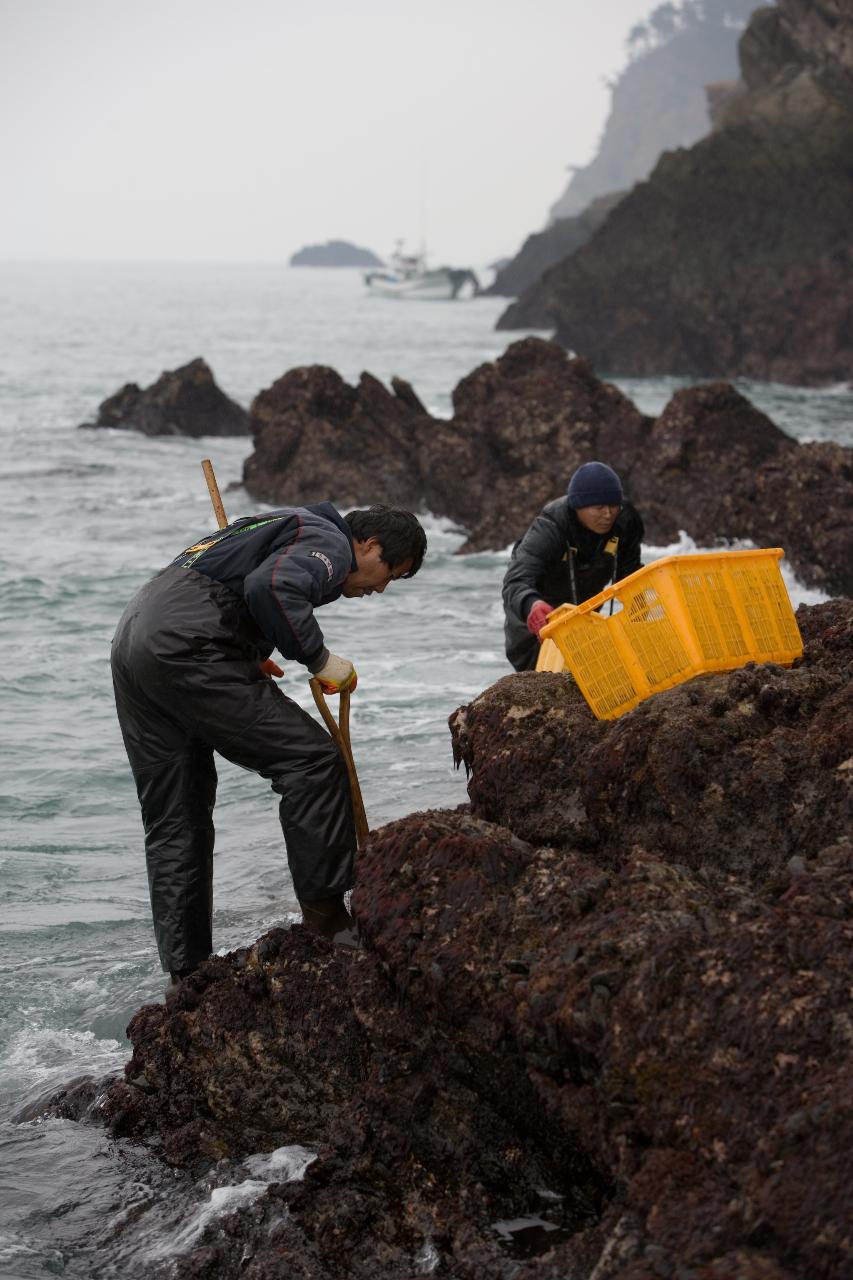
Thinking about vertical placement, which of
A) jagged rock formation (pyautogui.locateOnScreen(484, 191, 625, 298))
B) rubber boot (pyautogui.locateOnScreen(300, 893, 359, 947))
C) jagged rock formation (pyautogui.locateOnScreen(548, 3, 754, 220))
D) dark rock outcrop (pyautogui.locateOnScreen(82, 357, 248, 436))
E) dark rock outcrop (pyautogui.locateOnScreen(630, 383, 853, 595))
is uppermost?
jagged rock formation (pyautogui.locateOnScreen(548, 3, 754, 220))

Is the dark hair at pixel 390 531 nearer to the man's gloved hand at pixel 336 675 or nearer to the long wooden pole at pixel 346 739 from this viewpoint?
the man's gloved hand at pixel 336 675

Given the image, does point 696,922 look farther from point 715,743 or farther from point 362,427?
point 362,427

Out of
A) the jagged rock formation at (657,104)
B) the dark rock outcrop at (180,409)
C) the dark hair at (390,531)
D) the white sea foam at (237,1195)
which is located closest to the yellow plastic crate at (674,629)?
the dark hair at (390,531)

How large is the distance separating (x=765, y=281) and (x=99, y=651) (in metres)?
30.8

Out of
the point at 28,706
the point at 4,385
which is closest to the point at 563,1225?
the point at 28,706

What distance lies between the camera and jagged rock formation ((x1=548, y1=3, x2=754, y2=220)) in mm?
166500

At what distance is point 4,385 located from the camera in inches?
1393

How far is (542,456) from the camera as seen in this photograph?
50.4 ft

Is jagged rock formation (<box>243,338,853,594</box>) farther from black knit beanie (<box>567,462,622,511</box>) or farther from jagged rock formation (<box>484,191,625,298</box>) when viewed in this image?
jagged rock formation (<box>484,191,625,298</box>)

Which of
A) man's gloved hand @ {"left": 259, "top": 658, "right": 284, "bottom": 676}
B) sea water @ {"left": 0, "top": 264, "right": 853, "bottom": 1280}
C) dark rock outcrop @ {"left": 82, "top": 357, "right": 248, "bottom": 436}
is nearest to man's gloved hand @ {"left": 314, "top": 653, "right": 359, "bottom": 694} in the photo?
man's gloved hand @ {"left": 259, "top": 658, "right": 284, "bottom": 676}

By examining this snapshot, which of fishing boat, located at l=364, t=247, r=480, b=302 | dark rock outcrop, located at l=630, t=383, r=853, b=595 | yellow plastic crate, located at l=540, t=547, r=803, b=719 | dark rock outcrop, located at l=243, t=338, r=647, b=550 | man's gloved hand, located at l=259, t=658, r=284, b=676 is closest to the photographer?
yellow plastic crate, located at l=540, t=547, r=803, b=719

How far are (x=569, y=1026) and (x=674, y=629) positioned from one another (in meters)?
1.65

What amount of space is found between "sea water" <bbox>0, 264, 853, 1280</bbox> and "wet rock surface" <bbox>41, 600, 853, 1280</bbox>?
0.23 metres

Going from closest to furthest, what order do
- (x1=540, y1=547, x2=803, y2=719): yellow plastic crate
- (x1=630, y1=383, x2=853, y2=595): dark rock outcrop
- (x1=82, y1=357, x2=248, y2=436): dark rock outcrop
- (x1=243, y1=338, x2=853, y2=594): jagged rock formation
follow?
(x1=540, y1=547, x2=803, y2=719): yellow plastic crate
(x1=630, y1=383, x2=853, y2=595): dark rock outcrop
(x1=243, y1=338, x2=853, y2=594): jagged rock formation
(x1=82, y1=357, x2=248, y2=436): dark rock outcrop
